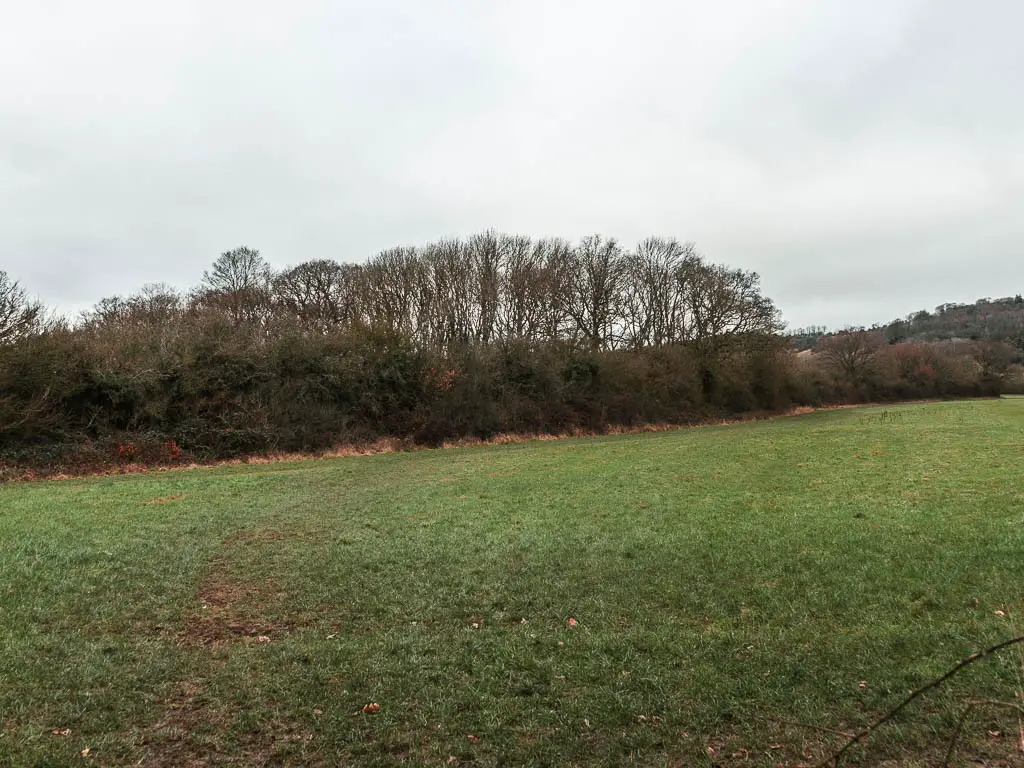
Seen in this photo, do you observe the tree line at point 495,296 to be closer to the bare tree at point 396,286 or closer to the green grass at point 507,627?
the bare tree at point 396,286

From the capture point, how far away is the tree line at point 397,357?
2234cm

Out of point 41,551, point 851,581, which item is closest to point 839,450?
point 851,581

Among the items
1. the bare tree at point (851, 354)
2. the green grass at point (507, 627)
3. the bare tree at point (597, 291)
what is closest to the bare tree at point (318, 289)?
the bare tree at point (597, 291)

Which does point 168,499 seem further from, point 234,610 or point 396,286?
point 396,286

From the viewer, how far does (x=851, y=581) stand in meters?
6.56

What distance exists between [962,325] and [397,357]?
413 feet

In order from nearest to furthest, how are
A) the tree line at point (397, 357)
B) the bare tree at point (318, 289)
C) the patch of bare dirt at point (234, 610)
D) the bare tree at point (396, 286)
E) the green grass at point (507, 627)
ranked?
the green grass at point (507, 627) < the patch of bare dirt at point (234, 610) < the tree line at point (397, 357) < the bare tree at point (396, 286) < the bare tree at point (318, 289)

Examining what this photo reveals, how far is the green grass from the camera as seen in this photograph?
→ 3.79 m

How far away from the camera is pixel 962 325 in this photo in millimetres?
113000

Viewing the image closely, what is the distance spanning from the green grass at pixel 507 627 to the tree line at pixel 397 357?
1277 cm

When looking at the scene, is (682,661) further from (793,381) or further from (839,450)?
(793,381)

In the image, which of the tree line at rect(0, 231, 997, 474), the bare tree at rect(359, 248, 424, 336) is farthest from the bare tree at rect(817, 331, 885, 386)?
the bare tree at rect(359, 248, 424, 336)

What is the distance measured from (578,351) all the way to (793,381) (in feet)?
81.9

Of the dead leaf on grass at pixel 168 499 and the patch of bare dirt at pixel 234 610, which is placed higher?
the dead leaf on grass at pixel 168 499
